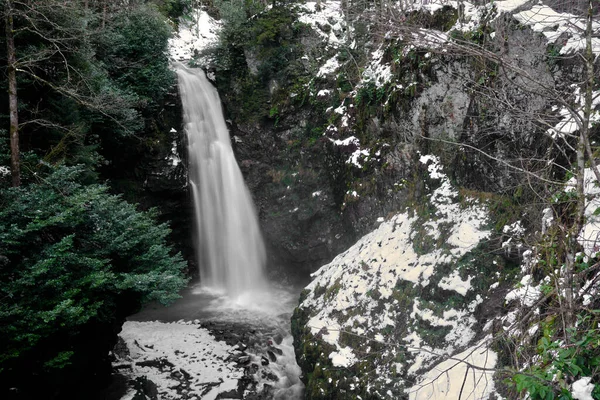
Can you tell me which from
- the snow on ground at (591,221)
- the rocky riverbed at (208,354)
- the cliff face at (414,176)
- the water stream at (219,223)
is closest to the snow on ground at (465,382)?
the cliff face at (414,176)

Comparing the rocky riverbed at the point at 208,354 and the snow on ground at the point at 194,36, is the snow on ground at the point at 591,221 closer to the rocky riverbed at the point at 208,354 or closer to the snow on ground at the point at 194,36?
the rocky riverbed at the point at 208,354

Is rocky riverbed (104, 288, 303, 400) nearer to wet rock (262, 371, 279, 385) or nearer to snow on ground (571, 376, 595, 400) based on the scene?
wet rock (262, 371, 279, 385)

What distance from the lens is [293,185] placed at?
41.9 ft

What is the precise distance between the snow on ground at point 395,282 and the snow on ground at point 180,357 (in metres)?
2.40

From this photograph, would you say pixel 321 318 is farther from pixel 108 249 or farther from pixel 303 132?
pixel 303 132

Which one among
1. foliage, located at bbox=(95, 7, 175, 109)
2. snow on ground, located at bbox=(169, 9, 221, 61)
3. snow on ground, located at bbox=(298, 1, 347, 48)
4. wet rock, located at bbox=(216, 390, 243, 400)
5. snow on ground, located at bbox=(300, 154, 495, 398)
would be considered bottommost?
wet rock, located at bbox=(216, 390, 243, 400)

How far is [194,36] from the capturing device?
19688 millimetres

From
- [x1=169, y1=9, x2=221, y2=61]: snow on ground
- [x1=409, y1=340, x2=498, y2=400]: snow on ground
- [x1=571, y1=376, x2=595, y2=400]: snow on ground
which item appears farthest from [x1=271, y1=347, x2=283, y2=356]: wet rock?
[x1=169, y1=9, x2=221, y2=61]: snow on ground

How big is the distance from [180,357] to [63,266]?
4.19 m

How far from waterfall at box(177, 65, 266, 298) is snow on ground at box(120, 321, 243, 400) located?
10.4ft

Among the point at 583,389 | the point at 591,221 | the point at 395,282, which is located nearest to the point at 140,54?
the point at 395,282

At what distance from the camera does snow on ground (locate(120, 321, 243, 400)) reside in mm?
7754

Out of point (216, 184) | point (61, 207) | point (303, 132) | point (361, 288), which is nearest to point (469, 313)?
point (361, 288)

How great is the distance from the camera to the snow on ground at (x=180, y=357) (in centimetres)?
775
